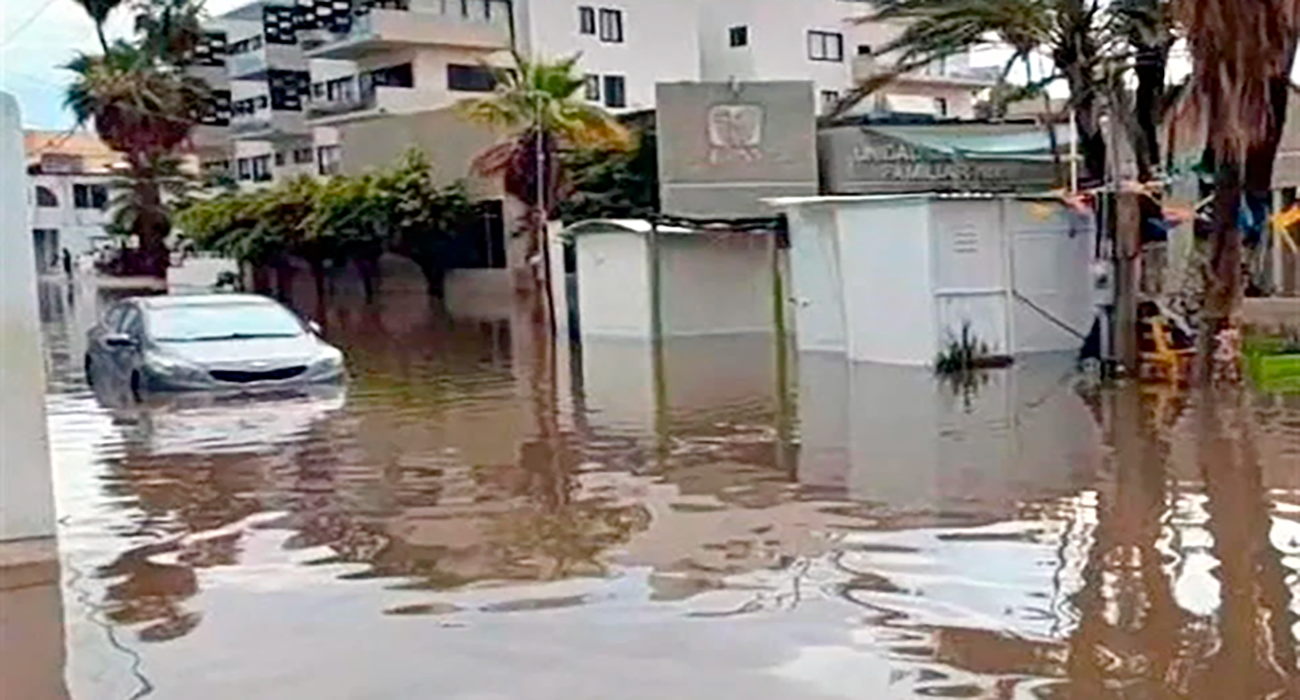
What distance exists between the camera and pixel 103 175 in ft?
269

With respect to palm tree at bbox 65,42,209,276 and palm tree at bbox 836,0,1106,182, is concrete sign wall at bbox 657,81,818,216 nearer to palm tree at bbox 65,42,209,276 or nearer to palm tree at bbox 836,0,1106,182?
palm tree at bbox 836,0,1106,182

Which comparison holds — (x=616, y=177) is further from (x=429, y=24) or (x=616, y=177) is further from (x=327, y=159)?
(x=327, y=159)

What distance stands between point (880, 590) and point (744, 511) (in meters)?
2.60

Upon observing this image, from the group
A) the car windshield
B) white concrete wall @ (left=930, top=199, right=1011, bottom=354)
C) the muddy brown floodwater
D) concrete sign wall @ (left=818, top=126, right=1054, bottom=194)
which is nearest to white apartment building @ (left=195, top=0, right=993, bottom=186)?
concrete sign wall @ (left=818, top=126, right=1054, bottom=194)

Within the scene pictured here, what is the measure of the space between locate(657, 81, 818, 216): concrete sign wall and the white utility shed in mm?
9341

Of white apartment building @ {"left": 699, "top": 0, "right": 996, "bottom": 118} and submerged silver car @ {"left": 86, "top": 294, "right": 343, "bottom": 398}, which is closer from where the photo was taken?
submerged silver car @ {"left": 86, "top": 294, "right": 343, "bottom": 398}

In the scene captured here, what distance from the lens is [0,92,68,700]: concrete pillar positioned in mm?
9039

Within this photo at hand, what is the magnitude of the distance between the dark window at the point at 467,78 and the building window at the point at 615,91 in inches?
209

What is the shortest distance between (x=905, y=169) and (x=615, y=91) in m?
23.1

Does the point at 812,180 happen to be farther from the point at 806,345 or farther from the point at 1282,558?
the point at 1282,558

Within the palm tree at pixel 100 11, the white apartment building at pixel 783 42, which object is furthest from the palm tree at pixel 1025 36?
the palm tree at pixel 100 11


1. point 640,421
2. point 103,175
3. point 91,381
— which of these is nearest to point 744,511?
point 640,421

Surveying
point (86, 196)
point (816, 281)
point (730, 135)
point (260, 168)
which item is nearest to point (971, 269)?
point (816, 281)

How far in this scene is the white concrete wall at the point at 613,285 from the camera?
26625 mm
